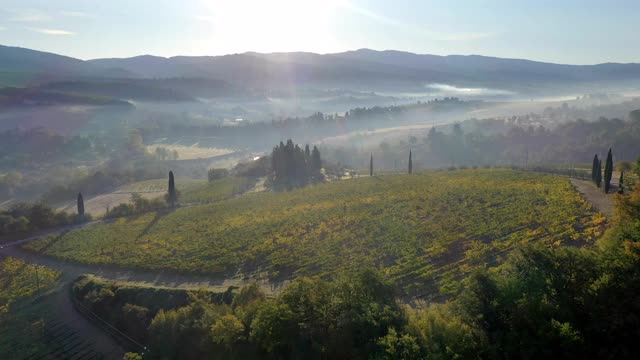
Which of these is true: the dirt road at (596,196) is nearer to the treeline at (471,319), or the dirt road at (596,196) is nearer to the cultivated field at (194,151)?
the treeline at (471,319)

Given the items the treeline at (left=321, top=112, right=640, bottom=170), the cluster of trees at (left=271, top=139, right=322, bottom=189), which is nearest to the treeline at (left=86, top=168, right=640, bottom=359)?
the cluster of trees at (left=271, top=139, right=322, bottom=189)

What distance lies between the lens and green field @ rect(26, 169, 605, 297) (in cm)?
3175

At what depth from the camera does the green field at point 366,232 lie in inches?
1250

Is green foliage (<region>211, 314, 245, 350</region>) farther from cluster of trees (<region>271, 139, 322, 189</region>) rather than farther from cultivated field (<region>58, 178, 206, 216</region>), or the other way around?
cultivated field (<region>58, 178, 206, 216</region>)

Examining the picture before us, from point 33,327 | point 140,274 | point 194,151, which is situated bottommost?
point 194,151

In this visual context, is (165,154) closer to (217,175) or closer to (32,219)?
(217,175)

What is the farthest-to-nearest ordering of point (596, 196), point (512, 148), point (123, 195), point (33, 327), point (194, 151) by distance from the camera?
point (194, 151)
point (512, 148)
point (123, 195)
point (596, 196)
point (33, 327)

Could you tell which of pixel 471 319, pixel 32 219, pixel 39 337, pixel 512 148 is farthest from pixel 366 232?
pixel 512 148

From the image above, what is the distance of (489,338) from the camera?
1828 cm

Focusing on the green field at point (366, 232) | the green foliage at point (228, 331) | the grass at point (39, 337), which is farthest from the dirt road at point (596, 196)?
the grass at point (39, 337)

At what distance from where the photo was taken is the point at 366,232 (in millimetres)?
39719

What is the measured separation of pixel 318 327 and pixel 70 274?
26777mm

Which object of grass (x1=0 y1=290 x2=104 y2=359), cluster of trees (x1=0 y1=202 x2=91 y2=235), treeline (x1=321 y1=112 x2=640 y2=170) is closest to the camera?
grass (x1=0 y1=290 x2=104 y2=359)

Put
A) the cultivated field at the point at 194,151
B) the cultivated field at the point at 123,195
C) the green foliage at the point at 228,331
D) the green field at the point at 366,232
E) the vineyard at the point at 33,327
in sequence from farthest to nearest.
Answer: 1. the cultivated field at the point at 194,151
2. the cultivated field at the point at 123,195
3. the green field at the point at 366,232
4. the vineyard at the point at 33,327
5. the green foliage at the point at 228,331
